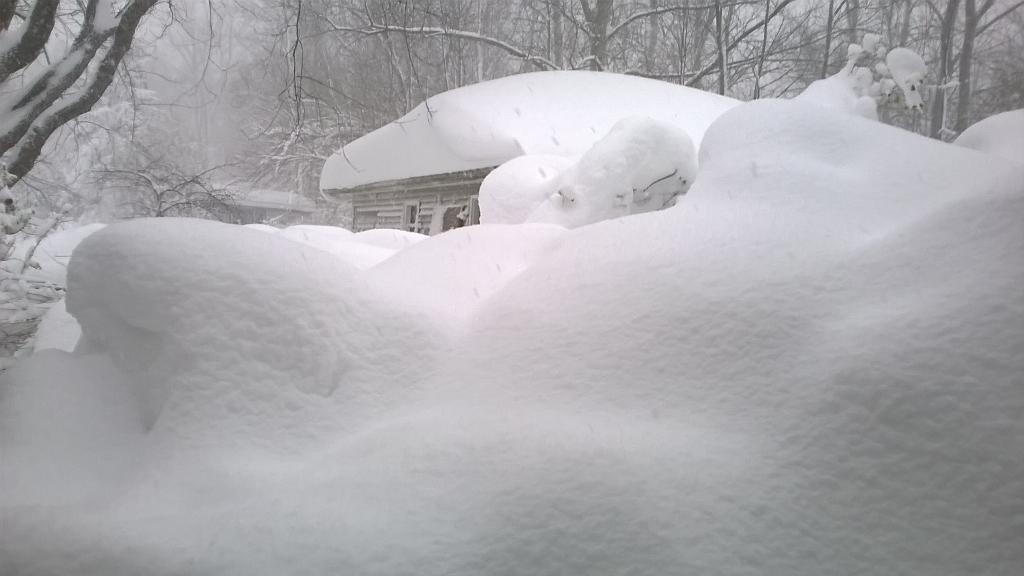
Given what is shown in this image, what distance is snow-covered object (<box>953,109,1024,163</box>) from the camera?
3.46m

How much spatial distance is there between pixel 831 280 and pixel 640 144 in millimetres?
3903

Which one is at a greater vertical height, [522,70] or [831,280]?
[522,70]

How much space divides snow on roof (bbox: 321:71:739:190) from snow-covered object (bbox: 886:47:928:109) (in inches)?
112

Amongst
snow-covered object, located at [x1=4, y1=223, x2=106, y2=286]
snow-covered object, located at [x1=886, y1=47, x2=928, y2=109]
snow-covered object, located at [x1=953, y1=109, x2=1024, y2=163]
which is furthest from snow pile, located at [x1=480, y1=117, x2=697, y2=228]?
snow-covered object, located at [x1=4, y1=223, x2=106, y2=286]

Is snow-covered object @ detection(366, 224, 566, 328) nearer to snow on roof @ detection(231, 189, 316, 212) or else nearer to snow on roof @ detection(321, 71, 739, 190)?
snow on roof @ detection(321, 71, 739, 190)

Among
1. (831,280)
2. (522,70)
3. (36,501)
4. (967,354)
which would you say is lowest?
(36,501)

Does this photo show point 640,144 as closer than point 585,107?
Yes

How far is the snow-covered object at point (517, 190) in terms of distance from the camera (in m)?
6.54

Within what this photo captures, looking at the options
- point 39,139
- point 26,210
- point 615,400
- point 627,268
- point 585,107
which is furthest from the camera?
point 585,107

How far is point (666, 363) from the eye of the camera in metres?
2.00

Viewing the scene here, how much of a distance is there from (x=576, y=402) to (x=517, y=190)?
193 inches

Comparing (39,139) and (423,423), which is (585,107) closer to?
(39,139)

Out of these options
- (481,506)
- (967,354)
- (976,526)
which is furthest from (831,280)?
(481,506)

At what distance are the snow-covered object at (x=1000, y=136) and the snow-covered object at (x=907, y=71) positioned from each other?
3.49 m
